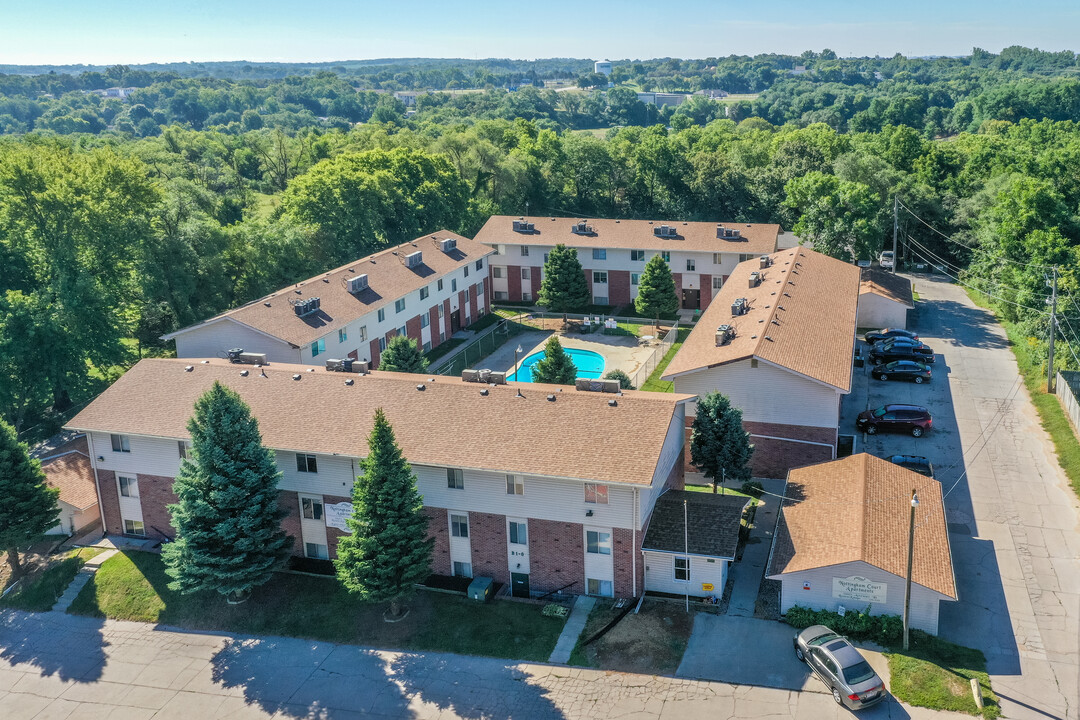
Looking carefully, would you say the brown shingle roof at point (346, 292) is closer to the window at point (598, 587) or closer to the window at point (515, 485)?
the window at point (515, 485)

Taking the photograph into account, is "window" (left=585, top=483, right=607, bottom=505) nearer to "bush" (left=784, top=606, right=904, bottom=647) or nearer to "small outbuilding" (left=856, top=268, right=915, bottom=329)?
"bush" (left=784, top=606, right=904, bottom=647)

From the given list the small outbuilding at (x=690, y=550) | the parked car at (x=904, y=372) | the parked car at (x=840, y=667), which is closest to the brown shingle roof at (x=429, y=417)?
the small outbuilding at (x=690, y=550)

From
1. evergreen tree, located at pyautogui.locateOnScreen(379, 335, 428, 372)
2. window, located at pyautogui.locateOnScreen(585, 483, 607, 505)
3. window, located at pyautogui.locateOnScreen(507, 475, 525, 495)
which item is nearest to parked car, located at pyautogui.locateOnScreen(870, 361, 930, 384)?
evergreen tree, located at pyautogui.locateOnScreen(379, 335, 428, 372)

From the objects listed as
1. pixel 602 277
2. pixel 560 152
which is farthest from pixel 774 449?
pixel 560 152

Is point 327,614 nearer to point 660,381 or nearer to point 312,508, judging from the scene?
point 312,508

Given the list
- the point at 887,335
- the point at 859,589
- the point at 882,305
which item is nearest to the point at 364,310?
the point at 859,589
